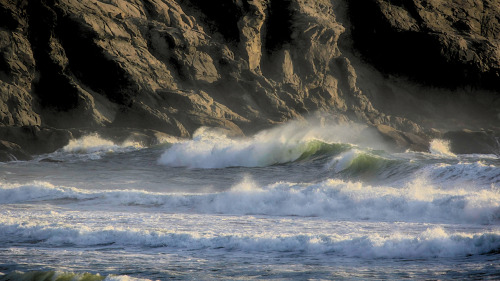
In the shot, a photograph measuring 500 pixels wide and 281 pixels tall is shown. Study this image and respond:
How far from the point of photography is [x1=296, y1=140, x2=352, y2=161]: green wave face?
2362 centimetres

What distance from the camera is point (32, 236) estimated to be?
9727 millimetres

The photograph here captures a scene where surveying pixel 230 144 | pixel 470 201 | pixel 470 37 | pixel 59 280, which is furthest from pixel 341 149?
pixel 470 37

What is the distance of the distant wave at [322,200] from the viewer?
11.4 meters

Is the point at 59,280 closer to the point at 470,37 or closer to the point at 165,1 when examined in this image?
the point at 165,1

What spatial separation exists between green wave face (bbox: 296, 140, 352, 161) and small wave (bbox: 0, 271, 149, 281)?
55.6 feet

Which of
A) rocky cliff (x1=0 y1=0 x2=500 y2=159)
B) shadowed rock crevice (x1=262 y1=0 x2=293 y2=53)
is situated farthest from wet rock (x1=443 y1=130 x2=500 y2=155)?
shadowed rock crevice (x1=262 y1=0 x2=293 y2=53)

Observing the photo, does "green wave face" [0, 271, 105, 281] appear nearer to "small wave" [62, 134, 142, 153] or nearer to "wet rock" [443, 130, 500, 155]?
"small wave" [62, 134, 142, 153]

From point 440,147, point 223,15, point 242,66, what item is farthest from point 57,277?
point 223,15

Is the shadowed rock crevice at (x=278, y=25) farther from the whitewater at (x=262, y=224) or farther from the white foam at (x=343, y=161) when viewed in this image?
the white foam at (x=343, y=161)

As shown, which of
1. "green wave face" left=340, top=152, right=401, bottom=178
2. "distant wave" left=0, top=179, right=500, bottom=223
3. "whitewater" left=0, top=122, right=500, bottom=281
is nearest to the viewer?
"whitewater" left=0, top=122, right=500, bottom=281

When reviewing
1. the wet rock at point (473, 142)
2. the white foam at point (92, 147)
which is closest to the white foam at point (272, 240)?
the white foam at point (92, 147)

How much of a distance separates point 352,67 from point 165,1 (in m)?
13.7

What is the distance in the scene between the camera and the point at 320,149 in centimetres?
2438

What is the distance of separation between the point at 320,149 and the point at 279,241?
15.7 m
